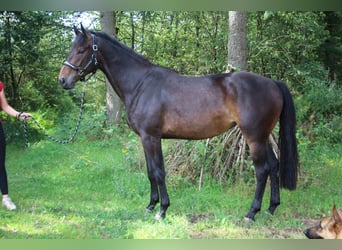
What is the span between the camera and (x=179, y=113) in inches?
153

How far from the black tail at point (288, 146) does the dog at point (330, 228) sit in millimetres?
958

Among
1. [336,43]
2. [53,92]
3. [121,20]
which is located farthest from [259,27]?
[53,92]

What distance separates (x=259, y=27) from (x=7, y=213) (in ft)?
21.5

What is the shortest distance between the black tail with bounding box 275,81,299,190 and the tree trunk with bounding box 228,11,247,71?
1733mm

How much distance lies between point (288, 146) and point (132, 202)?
7.00 ft

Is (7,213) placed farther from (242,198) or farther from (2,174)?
(242,198)

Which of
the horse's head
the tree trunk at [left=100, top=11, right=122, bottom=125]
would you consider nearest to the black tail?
the horse's head

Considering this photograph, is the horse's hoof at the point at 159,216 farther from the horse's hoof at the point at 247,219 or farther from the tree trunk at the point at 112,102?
the tree trunk at the point at 112,102

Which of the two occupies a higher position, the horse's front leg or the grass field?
the horse's front leg

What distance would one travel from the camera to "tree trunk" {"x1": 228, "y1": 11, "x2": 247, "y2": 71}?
5555 mm

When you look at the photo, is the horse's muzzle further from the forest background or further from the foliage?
the foliage

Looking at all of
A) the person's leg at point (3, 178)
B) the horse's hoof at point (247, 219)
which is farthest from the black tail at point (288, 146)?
the person's leg at point (3, 178)

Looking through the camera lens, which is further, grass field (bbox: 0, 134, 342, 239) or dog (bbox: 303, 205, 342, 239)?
grass field (bbox: 0, 134, 342, 239)

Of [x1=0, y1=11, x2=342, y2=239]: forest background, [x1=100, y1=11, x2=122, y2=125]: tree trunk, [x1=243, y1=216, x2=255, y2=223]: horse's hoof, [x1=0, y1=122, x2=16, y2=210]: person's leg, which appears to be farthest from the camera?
[x1=100, y1=11, x2=122, y2=125]: tree trunk
